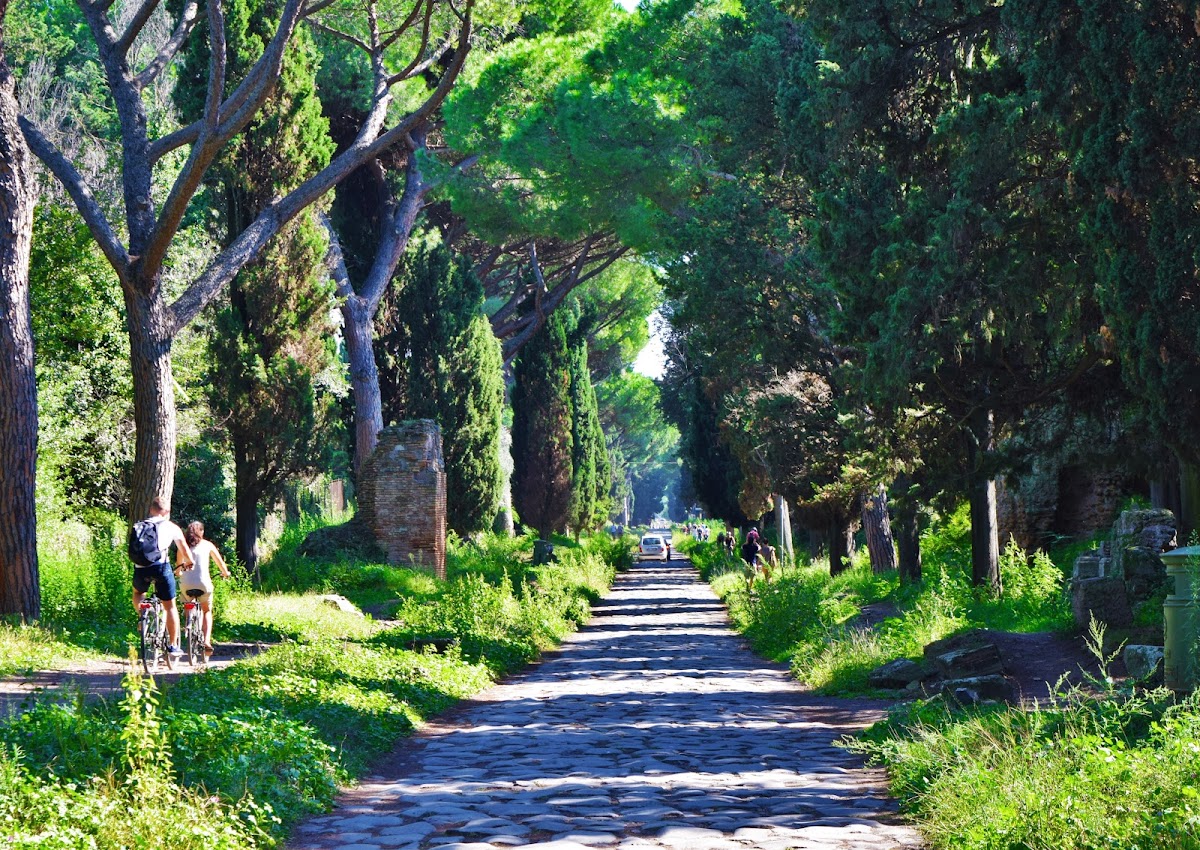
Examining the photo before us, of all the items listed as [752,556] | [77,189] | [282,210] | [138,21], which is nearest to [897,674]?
[282,210]

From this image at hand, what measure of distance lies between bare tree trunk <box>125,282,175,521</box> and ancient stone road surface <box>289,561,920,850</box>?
572 centimetres

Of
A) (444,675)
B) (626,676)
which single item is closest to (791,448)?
(626,676)

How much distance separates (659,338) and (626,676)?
30411 mm

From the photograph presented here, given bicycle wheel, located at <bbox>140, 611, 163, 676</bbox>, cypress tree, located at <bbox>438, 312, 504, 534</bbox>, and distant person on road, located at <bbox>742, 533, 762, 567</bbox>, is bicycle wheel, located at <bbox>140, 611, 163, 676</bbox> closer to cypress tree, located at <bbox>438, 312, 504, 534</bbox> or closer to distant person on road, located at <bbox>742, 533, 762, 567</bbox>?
distant person on road, located at <bbox>742, 533, 762, 567</bbox>

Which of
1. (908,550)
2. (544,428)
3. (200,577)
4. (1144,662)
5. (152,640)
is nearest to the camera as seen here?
(1144,662)

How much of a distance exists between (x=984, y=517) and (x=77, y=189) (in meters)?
13.2

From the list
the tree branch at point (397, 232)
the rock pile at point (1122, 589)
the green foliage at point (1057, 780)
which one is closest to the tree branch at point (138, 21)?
the tree branch at point (397, 232)

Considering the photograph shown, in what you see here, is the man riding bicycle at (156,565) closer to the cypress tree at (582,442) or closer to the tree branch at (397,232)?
the tree branch at (397,232)

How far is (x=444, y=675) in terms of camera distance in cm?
1320

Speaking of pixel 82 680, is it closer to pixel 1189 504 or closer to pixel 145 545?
pixel 145 545

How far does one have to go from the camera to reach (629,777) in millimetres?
8266

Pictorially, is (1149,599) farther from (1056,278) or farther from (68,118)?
(68,118)

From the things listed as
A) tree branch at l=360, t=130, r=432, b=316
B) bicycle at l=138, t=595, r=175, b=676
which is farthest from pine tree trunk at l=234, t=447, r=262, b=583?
bicycle at l=138, t=595, r=175, b=676

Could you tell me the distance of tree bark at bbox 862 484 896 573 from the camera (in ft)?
81.8
